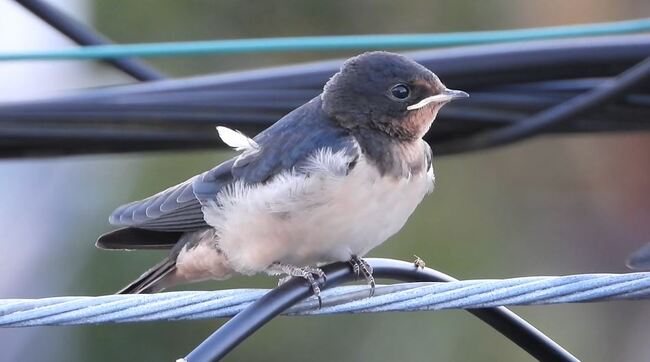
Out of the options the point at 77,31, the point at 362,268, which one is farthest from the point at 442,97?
the point at 77,31

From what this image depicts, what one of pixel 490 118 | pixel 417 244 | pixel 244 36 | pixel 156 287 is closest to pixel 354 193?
pixel 490 118

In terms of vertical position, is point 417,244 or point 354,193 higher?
point 417,244

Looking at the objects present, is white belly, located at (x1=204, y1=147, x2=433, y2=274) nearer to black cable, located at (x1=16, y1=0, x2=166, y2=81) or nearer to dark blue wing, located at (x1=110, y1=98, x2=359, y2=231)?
dark blue wing, located at (x1=110, y1=98, x2=359, y2=231)

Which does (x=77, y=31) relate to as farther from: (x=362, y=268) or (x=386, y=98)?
(x=362, y=268)

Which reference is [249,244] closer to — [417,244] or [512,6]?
[417,244]

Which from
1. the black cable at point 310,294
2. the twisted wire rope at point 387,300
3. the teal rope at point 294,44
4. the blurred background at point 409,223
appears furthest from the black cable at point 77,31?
the blurred background at point 409,223

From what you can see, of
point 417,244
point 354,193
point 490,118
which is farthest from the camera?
point 417,244
